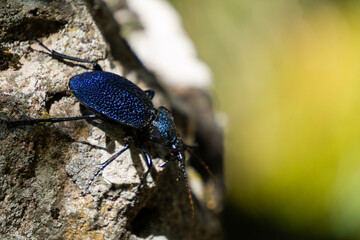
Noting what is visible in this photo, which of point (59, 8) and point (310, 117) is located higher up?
point (310, 117)

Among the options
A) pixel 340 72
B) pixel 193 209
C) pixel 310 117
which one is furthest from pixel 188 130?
pixel 340 72

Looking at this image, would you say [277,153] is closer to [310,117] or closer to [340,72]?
[310,117]

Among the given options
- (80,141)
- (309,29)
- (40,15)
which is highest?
(309,29)

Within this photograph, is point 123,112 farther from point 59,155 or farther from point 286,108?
point 286,108

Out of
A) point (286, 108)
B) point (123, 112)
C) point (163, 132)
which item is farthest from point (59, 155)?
point (286, 108)

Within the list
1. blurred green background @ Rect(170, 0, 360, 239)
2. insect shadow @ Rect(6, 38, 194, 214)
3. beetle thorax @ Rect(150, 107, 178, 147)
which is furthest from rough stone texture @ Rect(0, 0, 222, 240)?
blurred green background @ Rect(170, 0, 360, 239)
